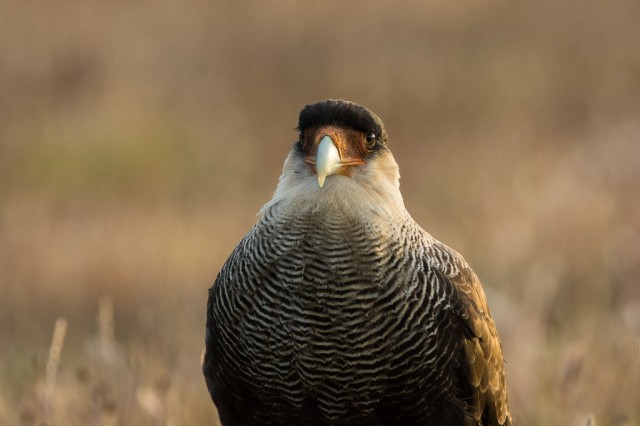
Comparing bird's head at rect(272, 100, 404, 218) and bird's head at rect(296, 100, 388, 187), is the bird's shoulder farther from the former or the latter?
bird's head at rect(296, 100, 388, 187)

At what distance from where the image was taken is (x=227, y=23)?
1525 cm

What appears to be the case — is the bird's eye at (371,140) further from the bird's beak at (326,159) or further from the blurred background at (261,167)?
the blurred background at (261,167)

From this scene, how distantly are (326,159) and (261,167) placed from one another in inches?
354

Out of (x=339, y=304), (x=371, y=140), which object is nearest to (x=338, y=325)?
(x=339, y=304)

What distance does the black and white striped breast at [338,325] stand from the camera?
4395 millimetres

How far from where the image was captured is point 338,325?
4.39 metres

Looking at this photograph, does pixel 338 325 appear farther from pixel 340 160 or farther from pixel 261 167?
pixel 261 167

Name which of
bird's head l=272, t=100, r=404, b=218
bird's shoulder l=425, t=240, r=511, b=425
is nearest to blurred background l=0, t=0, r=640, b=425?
bird's shoulder l=425, t=240, r=511, b=425

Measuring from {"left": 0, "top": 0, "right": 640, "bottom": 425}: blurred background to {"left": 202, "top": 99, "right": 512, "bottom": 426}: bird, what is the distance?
647 mm

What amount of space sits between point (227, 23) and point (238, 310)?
11.1 m

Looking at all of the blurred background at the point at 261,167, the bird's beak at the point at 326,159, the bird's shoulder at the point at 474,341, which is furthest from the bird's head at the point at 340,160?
the blurred background at the point at 261,167

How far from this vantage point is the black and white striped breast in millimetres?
4395

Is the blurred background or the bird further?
the blurred background

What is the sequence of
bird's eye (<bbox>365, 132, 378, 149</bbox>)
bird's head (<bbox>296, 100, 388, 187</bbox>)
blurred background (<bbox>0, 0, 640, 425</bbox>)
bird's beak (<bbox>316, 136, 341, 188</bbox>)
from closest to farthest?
bird's beak (<bbox>316, 136, 341, 188</bbox>) < bird's head (<bbox>296, 100, 388, 187</bbox>) < bird's eye (<bbox>365, 132, 378, 149</bbox>) < blurred background (<bbox>0, 0, 640, 425</bbox>)
